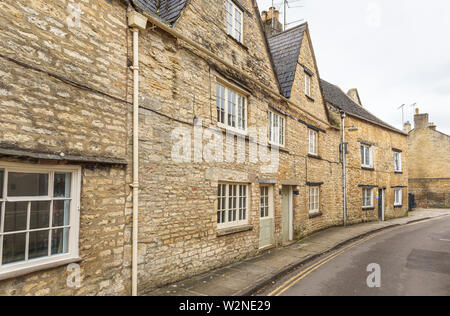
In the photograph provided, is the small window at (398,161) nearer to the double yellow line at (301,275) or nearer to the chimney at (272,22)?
the chimney at (272,22)

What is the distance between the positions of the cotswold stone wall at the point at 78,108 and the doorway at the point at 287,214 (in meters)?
7.66

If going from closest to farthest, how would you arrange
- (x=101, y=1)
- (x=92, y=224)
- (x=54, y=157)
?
(x=54, y=157)
(x=92, y=224)
(x=101, y=1)

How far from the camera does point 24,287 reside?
169 inches

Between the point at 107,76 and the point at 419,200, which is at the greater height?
the point at 107,76

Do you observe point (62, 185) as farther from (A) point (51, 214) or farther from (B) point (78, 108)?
(B) point (78, 108)

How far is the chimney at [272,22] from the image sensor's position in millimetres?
17312

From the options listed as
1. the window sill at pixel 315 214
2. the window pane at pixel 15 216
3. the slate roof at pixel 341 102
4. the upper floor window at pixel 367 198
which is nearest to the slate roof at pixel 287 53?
the slate roof at pixel 341 102

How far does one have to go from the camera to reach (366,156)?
19.2 m

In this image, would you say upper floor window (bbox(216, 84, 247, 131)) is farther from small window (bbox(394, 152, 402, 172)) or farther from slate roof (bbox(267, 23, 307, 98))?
small window (bbox(394, 152, 402, 172))

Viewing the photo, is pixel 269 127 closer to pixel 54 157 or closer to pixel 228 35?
pixel 228 35

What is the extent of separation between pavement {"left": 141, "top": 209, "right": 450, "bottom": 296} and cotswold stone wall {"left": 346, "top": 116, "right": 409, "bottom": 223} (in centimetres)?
575

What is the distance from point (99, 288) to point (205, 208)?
325 cm

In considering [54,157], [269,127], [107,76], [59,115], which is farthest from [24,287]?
[269,127]

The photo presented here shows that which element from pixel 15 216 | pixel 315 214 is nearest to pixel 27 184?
pixel 15 216
